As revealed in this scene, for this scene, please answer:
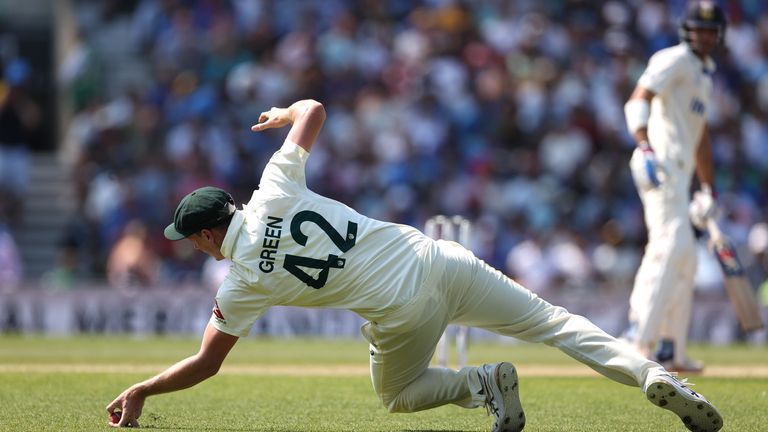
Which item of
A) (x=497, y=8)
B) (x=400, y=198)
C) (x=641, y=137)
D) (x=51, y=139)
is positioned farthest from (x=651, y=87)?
(x=51, y=139)

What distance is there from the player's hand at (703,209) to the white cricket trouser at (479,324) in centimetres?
383

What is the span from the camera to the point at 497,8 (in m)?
21.5

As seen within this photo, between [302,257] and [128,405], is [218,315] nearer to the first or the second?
[302,257]

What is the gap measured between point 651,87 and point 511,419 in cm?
425

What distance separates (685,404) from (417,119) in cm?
1393

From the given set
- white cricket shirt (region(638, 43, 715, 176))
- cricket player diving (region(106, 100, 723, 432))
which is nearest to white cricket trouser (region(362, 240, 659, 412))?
cricket player diving (region(106, 100, 723, 432))

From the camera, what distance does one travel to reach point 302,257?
238 inches

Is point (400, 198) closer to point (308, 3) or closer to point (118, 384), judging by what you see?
point (308, 3)

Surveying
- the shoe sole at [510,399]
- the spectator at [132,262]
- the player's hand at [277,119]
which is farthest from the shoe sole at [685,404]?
the spectator at [132,262]

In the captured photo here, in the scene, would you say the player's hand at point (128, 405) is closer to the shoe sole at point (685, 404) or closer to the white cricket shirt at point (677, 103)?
the shoe sole at point (685, 404)

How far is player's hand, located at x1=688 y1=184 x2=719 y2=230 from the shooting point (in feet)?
32.2

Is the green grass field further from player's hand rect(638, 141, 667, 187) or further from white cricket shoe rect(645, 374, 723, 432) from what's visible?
player's hand rect(638, 141, 667, 187)

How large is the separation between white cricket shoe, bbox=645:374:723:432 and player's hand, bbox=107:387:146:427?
8.56 feet

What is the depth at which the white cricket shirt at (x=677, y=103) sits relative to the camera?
9672 millimetres
